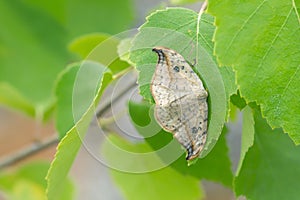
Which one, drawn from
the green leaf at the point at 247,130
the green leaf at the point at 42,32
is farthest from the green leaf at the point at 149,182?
the green leaf at the point at 42,32

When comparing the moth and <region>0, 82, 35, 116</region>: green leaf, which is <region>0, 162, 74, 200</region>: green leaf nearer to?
<region>0, 82, 35, 116</region>: green leaf

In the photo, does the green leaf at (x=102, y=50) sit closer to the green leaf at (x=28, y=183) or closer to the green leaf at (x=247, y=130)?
the green leaf at (x=247, y=130)

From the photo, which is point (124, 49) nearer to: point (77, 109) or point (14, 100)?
point (77, 109)

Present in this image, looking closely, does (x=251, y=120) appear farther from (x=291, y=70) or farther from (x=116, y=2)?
(x=116, y=2)

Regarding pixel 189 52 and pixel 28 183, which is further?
pixel 28 183

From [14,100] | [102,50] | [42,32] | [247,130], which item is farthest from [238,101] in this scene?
[42,32]

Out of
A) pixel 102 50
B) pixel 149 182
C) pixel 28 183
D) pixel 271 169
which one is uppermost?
pixel 102 50
